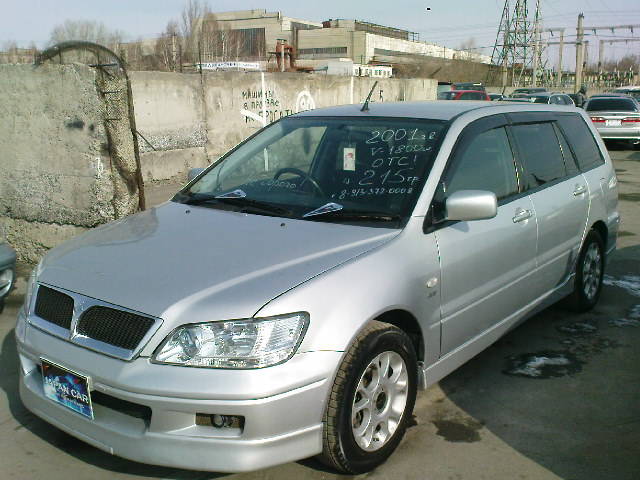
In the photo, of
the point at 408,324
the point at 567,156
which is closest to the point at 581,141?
the point at 567,156

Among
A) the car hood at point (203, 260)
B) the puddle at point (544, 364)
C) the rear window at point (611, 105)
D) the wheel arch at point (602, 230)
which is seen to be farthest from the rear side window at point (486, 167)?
the rear window at point (611, 105)

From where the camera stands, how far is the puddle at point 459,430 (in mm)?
3277

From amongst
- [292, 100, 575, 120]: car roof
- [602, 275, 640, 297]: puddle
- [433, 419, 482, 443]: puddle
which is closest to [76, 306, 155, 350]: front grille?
[433, 419, 482, 443]: puddle

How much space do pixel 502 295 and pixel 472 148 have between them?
2.91 feet

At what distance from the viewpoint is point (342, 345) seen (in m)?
2.65

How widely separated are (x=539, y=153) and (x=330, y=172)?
5.33 ft

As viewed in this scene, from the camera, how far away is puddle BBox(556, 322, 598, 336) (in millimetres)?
4758

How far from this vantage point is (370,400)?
2.90 m

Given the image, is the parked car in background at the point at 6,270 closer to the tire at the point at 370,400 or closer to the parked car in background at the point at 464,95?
the tire at the point at 370,400

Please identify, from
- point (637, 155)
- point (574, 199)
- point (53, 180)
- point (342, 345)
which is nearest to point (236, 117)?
point (53, 180)

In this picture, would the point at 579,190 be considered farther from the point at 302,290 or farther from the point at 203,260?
the point at 203,260

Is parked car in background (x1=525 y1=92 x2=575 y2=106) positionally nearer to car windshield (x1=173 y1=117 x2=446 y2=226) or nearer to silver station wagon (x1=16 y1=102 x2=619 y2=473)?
silver station wagon (x1=16 y1=102 x2=619 y2=473)

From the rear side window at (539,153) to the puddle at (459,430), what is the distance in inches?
64.1

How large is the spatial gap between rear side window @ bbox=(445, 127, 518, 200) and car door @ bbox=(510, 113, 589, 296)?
0.59 ft
